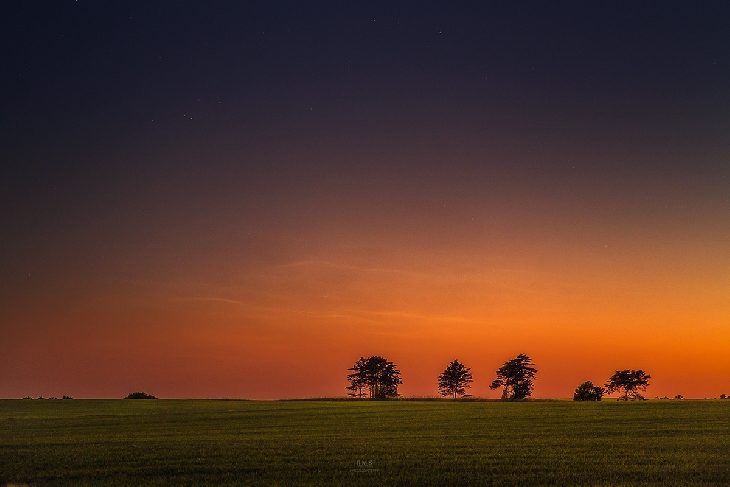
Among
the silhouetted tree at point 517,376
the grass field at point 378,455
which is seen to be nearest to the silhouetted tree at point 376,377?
the silhouetted tree at point 517,376

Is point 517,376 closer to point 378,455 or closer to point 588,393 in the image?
point 588,393

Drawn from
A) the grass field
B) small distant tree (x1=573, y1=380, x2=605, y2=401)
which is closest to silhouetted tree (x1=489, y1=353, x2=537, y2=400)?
small distant tree (x1=573, y1=380, x2=605, y2=401)

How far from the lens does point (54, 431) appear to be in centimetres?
4678

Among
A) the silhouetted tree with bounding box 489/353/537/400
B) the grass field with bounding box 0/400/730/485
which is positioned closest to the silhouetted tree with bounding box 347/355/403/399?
the silhouetted tree with bounding box 489/353/537/400

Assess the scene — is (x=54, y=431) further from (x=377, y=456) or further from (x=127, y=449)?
(x=377, y=456)

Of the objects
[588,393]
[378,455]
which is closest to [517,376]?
[588,393]

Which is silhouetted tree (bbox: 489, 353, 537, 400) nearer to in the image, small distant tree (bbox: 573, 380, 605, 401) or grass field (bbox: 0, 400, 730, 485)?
small distant tree (bbox: 573, 380, 605, 401)

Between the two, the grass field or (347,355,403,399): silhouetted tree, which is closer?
the grass field

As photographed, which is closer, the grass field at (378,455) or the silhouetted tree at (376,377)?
the grass field at (378,455)

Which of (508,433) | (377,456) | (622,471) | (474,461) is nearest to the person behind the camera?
(622,471)

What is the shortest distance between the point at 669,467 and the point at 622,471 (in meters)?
2.31

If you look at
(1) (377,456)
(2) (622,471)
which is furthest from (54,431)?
(2) (622,471)

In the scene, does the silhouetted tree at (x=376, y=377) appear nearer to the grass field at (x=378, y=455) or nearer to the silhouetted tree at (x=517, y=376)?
the silhouetted tree at (x=517, y=376)

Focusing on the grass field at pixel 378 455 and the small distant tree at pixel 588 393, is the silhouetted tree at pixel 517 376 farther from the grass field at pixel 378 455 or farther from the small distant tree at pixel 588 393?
the grass field at pixel 378 455
